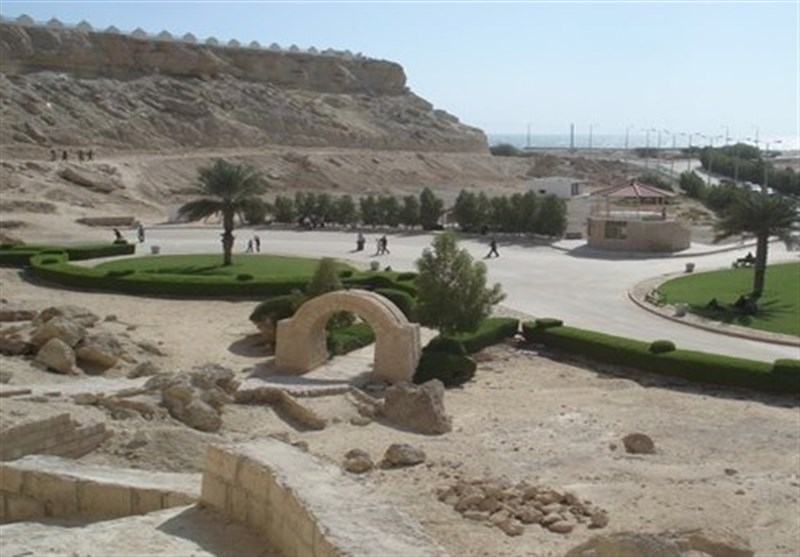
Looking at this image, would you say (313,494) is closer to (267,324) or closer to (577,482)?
(577,482)

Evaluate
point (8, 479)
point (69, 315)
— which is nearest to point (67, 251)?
point (69, 315)

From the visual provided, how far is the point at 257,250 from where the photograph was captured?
4622 centimetres

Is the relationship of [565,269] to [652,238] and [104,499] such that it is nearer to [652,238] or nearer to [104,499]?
[652,238]

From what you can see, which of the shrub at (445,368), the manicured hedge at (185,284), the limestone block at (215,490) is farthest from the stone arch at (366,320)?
the limestone block at (215,490)

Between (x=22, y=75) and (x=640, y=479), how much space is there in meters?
75.2

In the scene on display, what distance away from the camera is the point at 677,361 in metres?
25.6

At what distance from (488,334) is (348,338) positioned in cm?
424

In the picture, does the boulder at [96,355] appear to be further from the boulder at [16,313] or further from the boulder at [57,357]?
the boulder at [16,313]

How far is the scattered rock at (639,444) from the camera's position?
61.4 ft

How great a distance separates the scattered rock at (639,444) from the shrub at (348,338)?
9501mm

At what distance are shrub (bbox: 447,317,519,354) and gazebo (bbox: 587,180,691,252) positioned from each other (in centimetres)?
2125

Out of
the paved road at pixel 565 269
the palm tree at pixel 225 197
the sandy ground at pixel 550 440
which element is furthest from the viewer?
the palm tree at pixel 225 197

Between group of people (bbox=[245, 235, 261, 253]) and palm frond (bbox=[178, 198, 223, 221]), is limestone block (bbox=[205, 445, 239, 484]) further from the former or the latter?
group of people (bbox=[245, 235, 261, 253])

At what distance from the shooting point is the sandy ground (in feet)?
47.7
